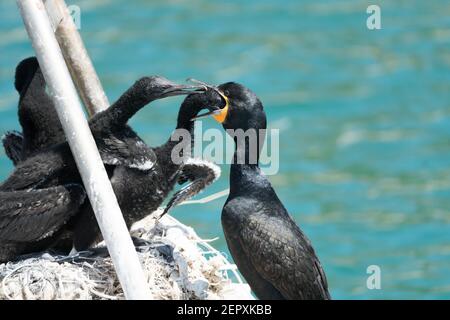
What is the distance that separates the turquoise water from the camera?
6.34 metres

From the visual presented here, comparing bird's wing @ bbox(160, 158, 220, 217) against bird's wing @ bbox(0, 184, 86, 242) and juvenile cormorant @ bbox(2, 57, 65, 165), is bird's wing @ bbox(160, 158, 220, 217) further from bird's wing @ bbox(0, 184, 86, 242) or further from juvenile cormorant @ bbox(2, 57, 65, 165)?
juvenile cormorant @ bbox(2, 57, 65, 165)

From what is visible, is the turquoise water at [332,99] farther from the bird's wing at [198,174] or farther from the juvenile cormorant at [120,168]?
the juvenile cormorant at [120,168]

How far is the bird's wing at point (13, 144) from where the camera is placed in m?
3.82

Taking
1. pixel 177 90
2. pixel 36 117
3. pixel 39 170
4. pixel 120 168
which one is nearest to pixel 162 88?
pixel 177 90

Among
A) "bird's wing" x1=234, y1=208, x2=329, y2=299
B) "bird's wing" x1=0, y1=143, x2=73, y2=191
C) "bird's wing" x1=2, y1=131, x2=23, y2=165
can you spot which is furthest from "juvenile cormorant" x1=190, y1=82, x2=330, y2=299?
"bird's wing" x1=2, y1=131, x2=23, y2=165

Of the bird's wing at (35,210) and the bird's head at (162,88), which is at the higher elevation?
the bird's head at (162,88)

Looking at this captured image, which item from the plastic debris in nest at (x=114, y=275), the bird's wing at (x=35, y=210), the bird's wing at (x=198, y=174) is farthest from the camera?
the bird's wing at (x=198, y=174)

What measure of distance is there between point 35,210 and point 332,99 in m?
4.33

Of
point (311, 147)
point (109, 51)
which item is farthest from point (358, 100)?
point (109, 51)

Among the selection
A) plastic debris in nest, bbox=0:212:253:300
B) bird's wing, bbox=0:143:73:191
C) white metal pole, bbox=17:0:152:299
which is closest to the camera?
white metal pole, bbox=17:0:152:299

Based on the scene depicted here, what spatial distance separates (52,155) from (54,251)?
0.31 meters

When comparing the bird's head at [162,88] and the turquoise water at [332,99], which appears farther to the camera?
the turquoise water at [332,99]

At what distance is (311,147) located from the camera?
6941 mm

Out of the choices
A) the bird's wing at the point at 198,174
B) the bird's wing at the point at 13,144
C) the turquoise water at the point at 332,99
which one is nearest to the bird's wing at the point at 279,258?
the bird's wing at the point at 198,174
